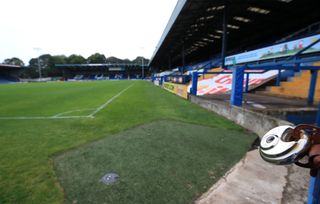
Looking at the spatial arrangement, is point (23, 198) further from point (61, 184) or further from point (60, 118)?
point (60, 118)

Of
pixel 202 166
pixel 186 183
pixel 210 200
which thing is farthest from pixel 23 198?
pixel 202 166

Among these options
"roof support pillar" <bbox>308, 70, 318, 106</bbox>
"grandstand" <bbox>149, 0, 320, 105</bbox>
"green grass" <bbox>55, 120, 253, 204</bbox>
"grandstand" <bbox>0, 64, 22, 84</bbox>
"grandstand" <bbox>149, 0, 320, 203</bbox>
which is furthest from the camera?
"grandstand" <bbox>0, 64, 22, 84</bbox>

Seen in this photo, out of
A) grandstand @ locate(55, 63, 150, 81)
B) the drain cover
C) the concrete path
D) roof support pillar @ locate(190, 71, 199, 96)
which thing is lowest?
the concrete path

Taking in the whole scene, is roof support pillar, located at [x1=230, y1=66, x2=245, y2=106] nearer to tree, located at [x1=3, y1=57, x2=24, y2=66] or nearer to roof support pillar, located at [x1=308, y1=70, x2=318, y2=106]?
roof support pillar, located at [x1=308, y1=70, x2=318, y2=106]

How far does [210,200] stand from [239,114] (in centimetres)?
418

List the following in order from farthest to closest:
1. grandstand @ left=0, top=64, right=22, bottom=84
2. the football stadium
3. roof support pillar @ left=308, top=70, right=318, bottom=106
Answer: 1. grandstand @ left=0, top=64, right=22, bottom=84
2. roof support pillar @ left=308, top=70, right=318, bottom=106
3. the football stadium

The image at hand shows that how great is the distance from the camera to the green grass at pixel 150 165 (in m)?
2.25

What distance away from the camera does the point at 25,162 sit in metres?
3.01

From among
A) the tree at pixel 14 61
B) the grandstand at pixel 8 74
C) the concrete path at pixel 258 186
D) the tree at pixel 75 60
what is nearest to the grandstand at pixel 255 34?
the concrete path at pixel 258 186

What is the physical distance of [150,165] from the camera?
116 inches

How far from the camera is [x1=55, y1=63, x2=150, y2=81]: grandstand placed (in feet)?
287

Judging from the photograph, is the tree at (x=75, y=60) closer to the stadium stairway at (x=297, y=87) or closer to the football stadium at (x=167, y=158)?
the football stadium at (x=167, y=158)

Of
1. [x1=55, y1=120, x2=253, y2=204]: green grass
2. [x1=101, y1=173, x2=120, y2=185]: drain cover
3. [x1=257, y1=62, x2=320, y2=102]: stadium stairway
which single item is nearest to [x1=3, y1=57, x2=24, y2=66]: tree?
[x1=55, y1=120, x2=253, y2=204]: green grass

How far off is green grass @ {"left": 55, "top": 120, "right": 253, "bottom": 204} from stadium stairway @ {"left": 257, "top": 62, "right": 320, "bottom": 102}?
6.40 meters
